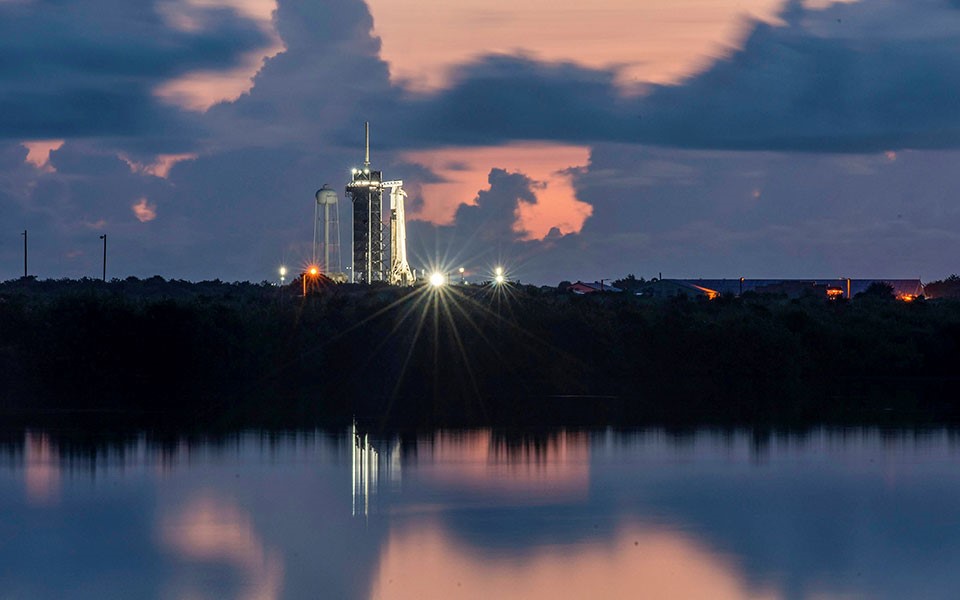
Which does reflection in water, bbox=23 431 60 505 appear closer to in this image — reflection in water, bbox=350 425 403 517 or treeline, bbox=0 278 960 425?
reflection in water, bbox=350 425 403 517

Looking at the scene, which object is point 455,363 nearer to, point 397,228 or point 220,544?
point 220,544

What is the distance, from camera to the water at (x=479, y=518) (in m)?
20.6

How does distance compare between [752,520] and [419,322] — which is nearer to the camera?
[752,520]

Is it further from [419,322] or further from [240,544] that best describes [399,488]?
[419,322]

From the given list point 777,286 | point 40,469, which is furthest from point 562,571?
point 777,286

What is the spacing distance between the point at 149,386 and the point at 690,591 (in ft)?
119

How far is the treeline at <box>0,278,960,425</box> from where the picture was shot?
46844 mm

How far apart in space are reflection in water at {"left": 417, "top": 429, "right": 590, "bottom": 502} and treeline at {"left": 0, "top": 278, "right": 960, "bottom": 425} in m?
6.01

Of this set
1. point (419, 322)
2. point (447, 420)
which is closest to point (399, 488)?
point (447, 420)

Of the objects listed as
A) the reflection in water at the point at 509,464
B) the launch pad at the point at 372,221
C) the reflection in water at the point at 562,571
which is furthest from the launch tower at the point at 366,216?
the reflection in water at the point at 562,571

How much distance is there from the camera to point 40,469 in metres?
31.6

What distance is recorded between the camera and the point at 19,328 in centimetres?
5522

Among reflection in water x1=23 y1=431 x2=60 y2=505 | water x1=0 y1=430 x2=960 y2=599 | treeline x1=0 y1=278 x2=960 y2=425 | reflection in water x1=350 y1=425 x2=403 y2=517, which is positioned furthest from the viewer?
treeline x1=0 y1=278 x2=960 y2=425

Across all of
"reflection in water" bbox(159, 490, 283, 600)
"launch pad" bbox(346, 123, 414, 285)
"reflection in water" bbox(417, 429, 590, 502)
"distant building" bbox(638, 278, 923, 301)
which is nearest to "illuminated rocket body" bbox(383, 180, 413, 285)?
"launch pad" bbox(346, 123, 414, 285)
